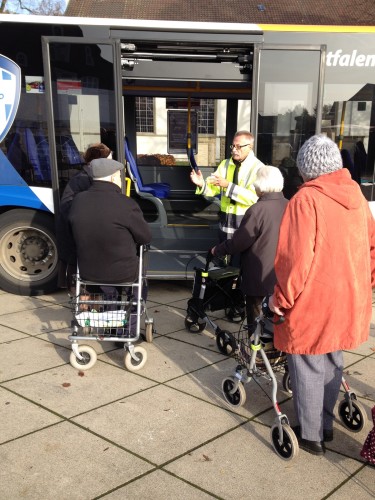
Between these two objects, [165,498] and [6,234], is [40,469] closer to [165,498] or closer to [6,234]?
[165,498]

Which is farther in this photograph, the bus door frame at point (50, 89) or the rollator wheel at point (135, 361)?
the bus door frame at point (50, 89)

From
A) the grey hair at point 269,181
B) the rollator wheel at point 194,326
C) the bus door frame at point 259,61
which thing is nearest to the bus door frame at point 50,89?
the bus door frame at point 259,61

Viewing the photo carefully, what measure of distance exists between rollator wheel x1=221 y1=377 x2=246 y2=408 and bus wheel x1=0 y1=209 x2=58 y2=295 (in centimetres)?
331

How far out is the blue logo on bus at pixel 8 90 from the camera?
563 centimetres

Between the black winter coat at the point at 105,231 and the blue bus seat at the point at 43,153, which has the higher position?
the blue bus seat at the point at 43,153

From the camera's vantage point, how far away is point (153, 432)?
10.6ft

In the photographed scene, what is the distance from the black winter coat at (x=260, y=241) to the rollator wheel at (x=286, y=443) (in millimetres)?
1205

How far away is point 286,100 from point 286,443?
165 inches

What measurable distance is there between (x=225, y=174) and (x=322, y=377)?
2930 millimetres

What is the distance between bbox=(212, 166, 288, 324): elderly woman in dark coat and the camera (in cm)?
372

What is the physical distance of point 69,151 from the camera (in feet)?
19.1

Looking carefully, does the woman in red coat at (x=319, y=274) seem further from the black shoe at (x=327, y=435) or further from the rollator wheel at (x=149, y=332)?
the rollator wheel at (x=149, y=332)

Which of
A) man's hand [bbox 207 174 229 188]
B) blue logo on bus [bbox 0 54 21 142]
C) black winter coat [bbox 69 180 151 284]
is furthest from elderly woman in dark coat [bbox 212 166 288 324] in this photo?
blue logo on bus [bbox 0 54 21 142]

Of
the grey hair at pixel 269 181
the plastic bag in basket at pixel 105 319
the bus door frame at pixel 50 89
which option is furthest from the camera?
the bus door frame at pixel 50 89
